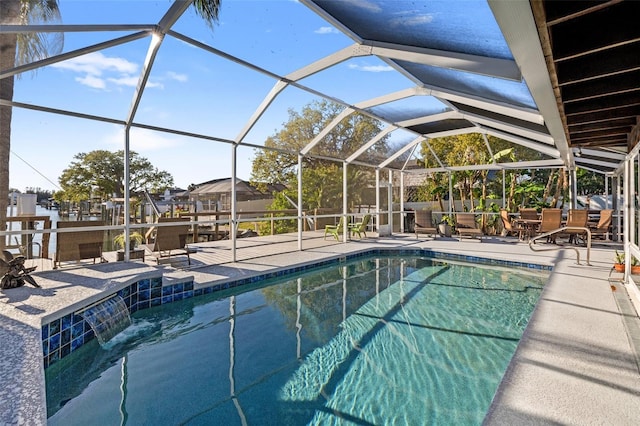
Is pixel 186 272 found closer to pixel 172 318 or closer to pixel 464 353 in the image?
pixel 172 318

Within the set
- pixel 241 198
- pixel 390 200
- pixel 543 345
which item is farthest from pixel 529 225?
pixel 241 198

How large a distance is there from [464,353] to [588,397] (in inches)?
58.9

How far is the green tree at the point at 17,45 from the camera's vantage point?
5188 millimetres

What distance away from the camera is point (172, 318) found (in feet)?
16.6

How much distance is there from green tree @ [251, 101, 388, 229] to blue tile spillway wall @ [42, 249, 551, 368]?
3.44 meters

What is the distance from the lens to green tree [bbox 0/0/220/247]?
17.0 feet

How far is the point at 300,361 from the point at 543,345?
251cm

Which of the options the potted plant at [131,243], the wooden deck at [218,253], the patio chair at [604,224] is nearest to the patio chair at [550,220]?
the patio chair at [604,224]

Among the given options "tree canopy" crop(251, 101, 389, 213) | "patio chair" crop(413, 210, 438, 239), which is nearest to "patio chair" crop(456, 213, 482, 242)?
"patio chair" crop(413, 210, 438, 239)

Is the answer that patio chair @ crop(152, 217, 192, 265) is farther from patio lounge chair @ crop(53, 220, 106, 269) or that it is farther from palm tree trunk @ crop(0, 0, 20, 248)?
palm tree trunk @ crop(0, 0, 20, 248)

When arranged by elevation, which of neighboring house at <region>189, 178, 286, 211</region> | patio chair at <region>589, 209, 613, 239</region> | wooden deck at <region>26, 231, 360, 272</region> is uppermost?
neighboring house at <region>189, 178, 286, 211</region>

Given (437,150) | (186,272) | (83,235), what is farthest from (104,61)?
(437,150)

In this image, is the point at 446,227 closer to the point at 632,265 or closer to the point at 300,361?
the point at 632,265

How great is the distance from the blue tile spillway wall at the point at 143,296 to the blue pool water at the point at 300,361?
5.4 inches
